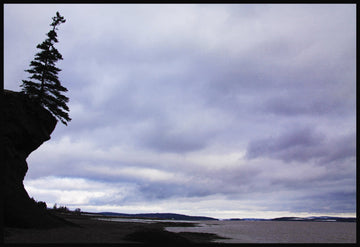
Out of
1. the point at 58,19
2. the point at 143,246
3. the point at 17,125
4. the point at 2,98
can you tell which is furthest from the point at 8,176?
the point at 58,19

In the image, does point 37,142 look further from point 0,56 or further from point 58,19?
point 58,19

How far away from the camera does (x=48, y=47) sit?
40.6m

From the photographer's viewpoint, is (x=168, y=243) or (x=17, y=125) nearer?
(x=168, y=243)

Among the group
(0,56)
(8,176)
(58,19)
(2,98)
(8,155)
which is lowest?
(8,176)

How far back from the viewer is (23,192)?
108 ft

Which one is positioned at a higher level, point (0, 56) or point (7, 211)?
point (0, 56)

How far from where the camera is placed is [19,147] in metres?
36.5

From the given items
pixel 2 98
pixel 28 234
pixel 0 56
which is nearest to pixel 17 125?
pixel 2 98

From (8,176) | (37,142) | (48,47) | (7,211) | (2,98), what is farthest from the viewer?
(48,47)

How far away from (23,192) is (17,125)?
876cm

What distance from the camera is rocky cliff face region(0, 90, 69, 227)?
29781 mm

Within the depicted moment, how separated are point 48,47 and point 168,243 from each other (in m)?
33.3

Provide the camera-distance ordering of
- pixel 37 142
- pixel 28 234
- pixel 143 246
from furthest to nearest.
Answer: pixel 37 142 < pixel 28 234 < pixel 143 246

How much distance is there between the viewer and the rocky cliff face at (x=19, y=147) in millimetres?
29781
